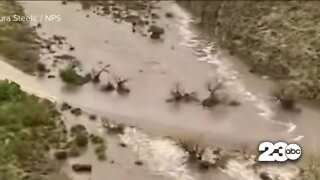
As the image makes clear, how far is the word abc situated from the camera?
841 inches

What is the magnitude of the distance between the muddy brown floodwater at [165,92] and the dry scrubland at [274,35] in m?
0.83

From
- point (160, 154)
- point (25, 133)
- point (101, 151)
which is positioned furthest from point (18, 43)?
point (160, 154)

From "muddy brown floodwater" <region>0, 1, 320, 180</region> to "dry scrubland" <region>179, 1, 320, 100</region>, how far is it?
83cm

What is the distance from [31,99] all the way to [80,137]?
308 centimetres

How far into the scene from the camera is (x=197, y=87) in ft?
88.1

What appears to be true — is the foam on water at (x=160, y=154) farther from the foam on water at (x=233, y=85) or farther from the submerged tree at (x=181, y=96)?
the submerged tree at (x=181, y=96)

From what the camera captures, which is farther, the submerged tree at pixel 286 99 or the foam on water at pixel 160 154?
the submerged tree at pixel 286 99

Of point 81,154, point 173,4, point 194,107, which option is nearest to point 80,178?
point 81,154

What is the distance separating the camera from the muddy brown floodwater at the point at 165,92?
906 inches

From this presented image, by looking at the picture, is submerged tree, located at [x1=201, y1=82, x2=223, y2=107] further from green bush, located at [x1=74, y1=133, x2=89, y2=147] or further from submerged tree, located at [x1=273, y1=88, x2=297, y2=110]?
green bush, located at [x1=74, y1=133, x2=89, y2=147]

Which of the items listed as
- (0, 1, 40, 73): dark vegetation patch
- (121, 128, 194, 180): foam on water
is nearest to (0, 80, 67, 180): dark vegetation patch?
(121, 128, 194, 180): foam on water

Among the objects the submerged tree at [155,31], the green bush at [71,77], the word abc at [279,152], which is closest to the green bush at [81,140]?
the green bush at [71,77]

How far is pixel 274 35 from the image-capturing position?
3023 centimetres

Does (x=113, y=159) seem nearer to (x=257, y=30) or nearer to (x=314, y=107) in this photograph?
(x=314, y=107)
